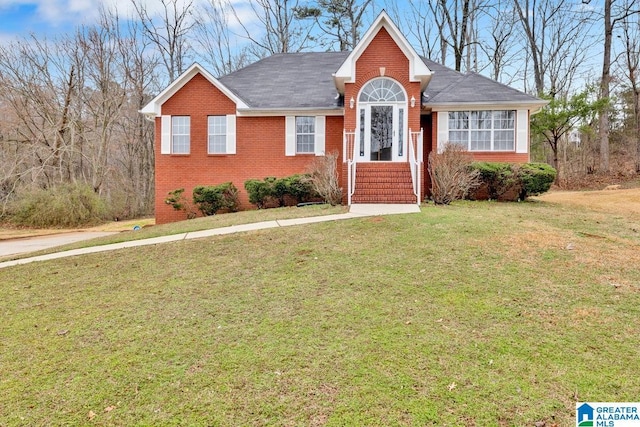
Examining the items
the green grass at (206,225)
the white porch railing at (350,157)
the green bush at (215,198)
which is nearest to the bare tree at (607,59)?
the white porch railing at (350,157)

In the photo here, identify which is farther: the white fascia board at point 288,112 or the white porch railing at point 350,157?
the white fascia board at point 288,112

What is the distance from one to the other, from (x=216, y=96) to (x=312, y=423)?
14.6m

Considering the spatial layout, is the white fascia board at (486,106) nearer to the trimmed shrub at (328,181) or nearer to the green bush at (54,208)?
the trimmed shrub at (328,181)

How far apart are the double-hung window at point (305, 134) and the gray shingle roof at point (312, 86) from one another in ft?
1.76

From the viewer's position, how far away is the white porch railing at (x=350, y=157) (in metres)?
12.1

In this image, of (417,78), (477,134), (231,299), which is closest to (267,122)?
(417,78)

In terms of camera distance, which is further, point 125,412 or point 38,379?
point 38,379

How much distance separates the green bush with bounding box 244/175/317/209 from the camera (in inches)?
537

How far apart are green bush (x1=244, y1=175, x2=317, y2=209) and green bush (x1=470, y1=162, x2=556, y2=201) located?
5.76 m

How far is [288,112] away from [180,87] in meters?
4.43

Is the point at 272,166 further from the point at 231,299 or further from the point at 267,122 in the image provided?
the point at 231,299

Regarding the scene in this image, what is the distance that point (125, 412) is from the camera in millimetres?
3008

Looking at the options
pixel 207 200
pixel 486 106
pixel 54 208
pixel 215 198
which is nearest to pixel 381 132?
pixel 486 106

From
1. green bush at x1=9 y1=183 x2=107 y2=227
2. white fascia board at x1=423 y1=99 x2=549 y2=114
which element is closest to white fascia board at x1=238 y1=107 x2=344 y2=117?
white fascia board at x1=423 y1=99 x2=549 y2=114
